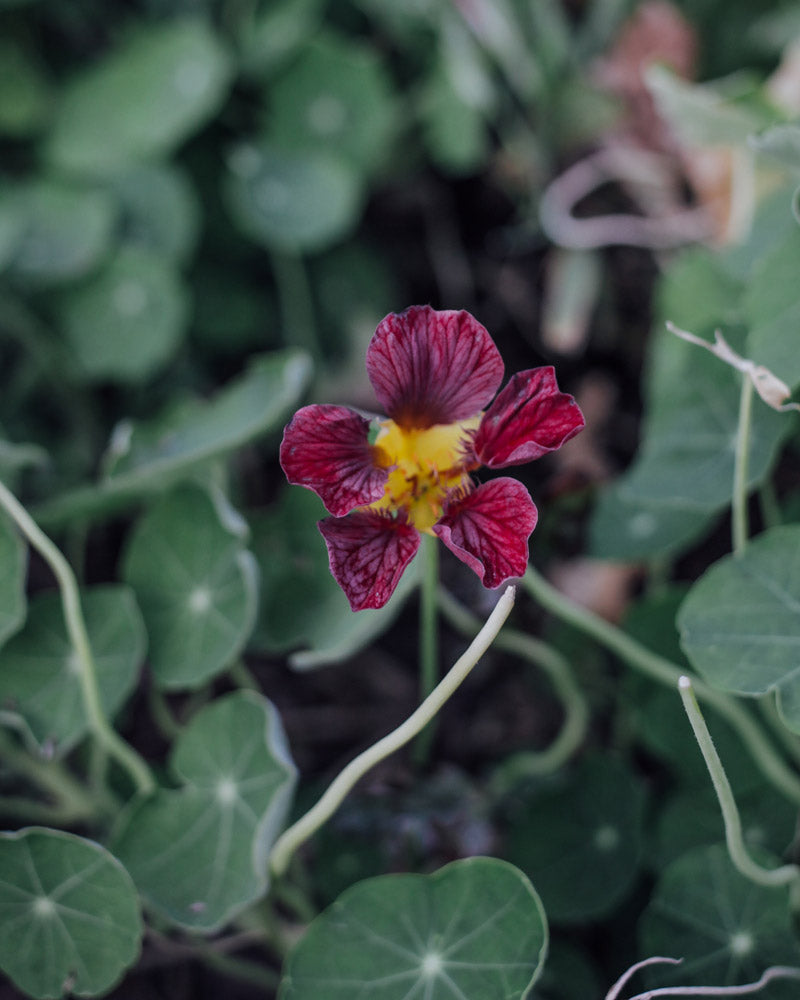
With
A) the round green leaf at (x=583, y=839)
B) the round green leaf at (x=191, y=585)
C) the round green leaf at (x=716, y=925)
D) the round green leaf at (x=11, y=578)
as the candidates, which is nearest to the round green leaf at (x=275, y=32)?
the round green leaf at (x=191, y=585)

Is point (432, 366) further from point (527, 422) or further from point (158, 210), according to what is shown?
point (158, 210)

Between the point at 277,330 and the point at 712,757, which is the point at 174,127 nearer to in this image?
the point at 277,330

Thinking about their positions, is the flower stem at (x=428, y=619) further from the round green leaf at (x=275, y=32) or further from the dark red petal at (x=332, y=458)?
the round green leaf at (x=275, y=32)

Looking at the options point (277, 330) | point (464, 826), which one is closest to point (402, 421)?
point (464, 826)

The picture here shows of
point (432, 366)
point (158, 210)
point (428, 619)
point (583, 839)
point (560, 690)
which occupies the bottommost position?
point (583, 839)

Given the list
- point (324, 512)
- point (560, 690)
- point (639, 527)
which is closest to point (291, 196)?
point (324, 512)

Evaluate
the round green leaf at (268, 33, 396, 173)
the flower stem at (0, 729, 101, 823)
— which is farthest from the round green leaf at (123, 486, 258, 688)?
the round green leaf at (268, 33, 396, 173)
